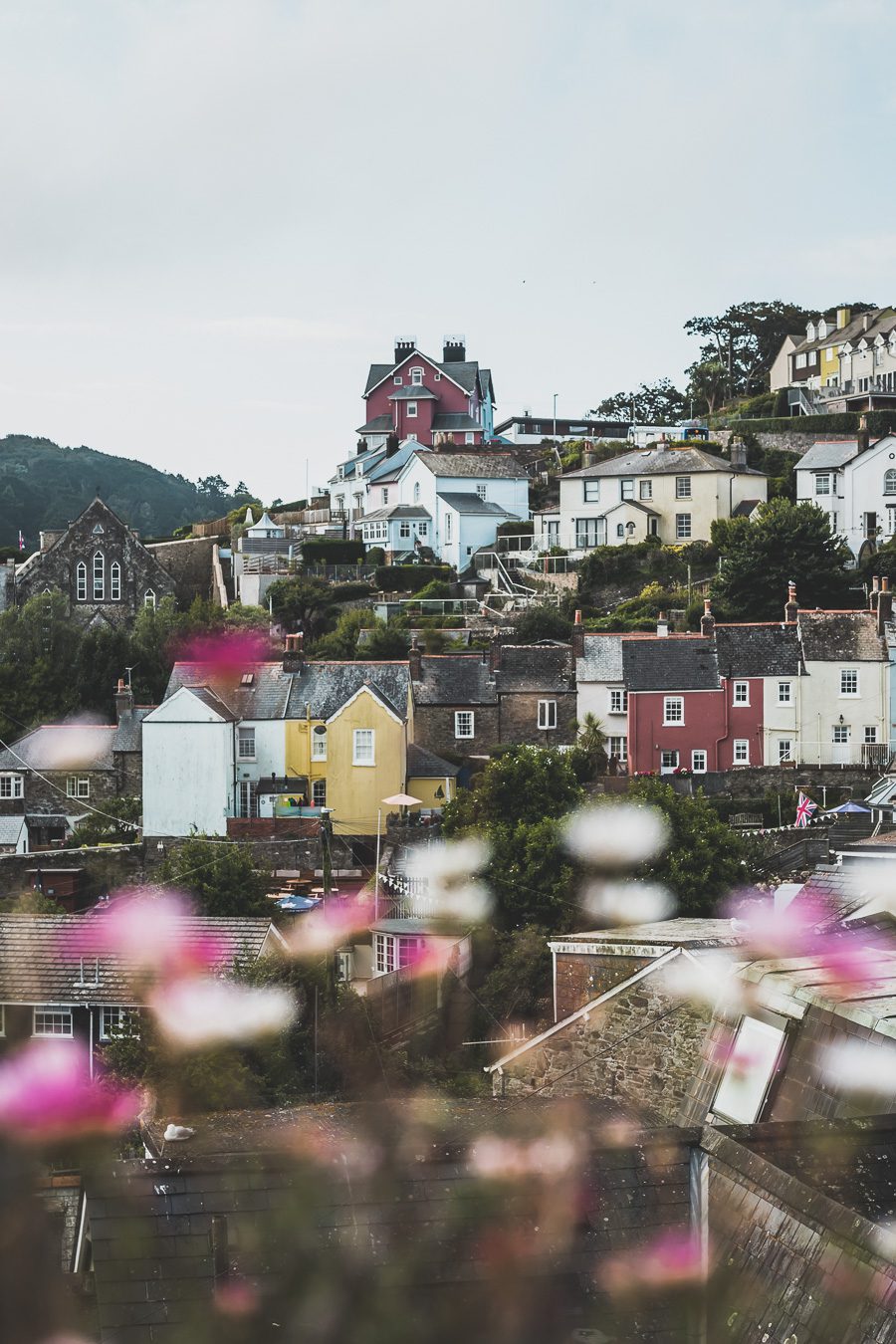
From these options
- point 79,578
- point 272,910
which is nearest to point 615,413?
point 79,578

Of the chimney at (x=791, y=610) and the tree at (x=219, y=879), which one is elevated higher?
the chimney at (x=791, y=610)

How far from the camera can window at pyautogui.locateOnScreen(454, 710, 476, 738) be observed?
95.6ft

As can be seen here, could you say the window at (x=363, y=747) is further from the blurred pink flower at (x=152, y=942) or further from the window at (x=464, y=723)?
the blurred pink flower at (x=152, y=942)

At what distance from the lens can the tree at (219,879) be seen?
62.0 ft

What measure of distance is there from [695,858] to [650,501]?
23182 mm

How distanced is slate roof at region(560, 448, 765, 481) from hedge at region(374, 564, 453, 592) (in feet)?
15.1

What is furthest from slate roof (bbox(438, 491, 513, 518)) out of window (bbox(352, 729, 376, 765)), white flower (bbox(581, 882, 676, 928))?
white flower (bbox(581, 882, 676, 928))

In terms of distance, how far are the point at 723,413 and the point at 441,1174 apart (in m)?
52.7

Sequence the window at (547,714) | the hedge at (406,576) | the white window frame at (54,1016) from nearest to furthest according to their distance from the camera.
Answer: the white window frame at (54,1016) → the window at (547,714) → the hedge at (406,576)

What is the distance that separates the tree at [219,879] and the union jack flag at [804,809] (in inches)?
335

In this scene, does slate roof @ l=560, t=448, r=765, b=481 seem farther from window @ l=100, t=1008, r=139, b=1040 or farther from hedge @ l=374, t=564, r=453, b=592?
window @ l=100, t=1008, r=139, b=1040

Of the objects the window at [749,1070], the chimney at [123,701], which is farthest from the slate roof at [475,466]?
the window at [749,1070]

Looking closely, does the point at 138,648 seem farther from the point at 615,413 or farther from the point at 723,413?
the point at 615,413

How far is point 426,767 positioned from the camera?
27.2 m
